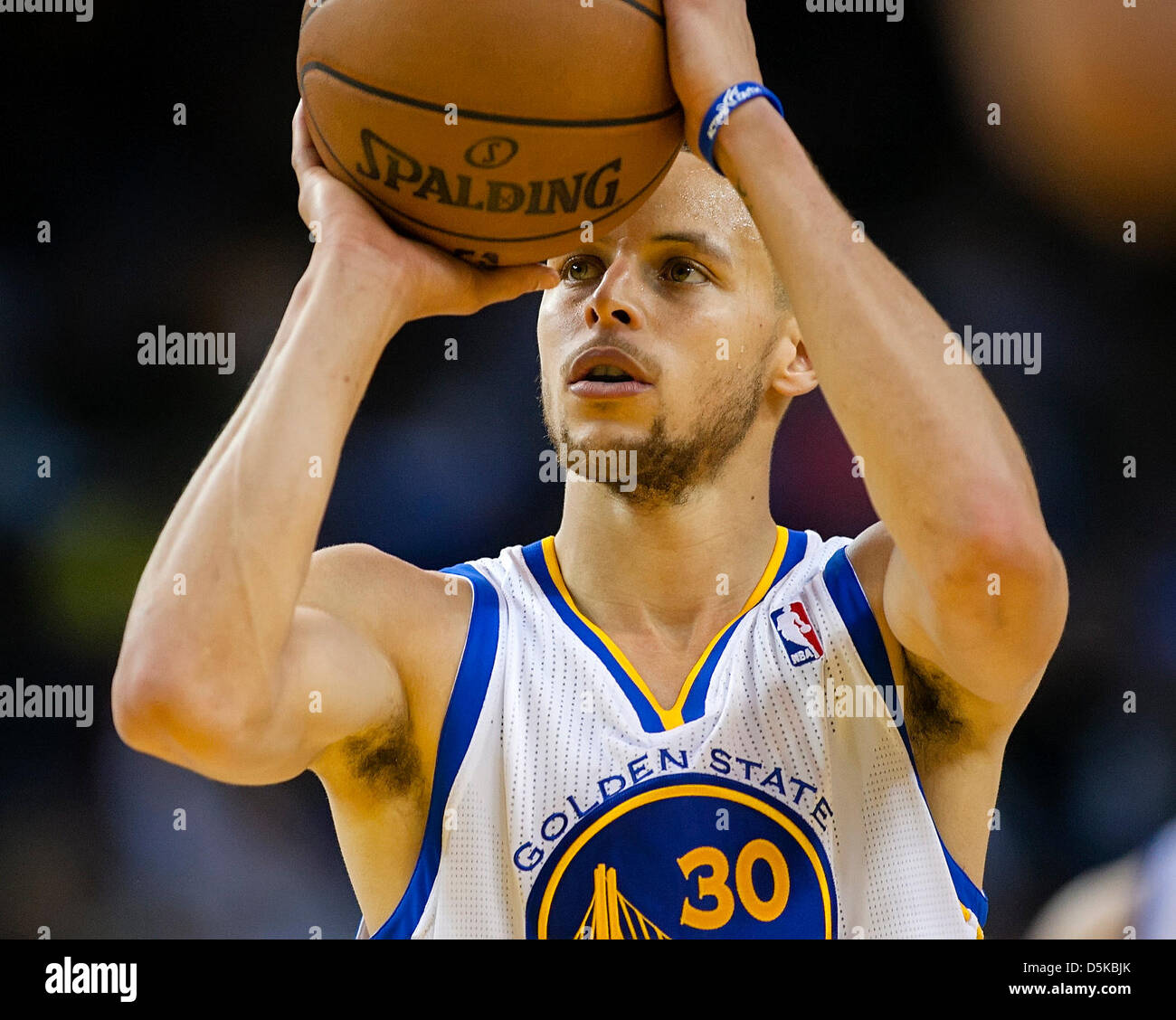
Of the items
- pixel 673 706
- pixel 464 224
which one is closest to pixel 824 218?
pixel 464 224

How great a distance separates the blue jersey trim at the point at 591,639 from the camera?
2850mm

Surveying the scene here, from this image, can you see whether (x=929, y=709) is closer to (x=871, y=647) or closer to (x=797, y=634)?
(x=871, y=647)

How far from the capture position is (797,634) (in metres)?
2.97

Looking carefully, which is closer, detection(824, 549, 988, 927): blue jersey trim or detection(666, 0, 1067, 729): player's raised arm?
detection(666, 0, 1067, 729): player's raised arm

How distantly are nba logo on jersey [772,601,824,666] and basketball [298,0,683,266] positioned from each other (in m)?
1.02

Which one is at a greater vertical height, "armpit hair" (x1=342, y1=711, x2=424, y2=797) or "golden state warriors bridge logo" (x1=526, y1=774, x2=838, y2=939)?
"armpit hair" (x1=342, y1=711, x2=424, y2=797)

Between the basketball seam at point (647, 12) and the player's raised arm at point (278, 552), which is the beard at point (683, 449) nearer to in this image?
the player's raised arm at point (278, 552)

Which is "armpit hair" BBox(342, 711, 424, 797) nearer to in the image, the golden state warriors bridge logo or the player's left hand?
the golden state warriors bridge logo

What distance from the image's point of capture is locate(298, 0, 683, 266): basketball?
233cm

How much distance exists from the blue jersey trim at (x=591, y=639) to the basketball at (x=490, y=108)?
893 millimetres

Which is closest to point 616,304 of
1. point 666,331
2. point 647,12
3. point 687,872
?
point 666,331

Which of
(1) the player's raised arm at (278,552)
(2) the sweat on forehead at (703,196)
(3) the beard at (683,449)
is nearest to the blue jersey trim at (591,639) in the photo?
(3) the beard at (683,449)

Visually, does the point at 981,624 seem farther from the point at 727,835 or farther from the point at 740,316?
the point at 740,316

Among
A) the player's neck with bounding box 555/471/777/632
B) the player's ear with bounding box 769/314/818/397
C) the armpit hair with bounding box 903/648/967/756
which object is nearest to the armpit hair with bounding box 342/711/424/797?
the player's neck with bounding box 555/471/777/632
